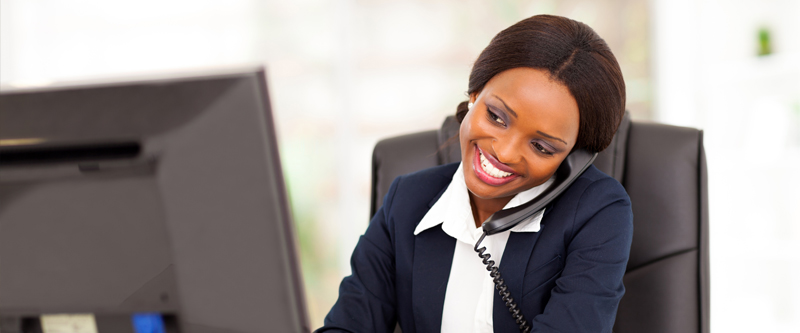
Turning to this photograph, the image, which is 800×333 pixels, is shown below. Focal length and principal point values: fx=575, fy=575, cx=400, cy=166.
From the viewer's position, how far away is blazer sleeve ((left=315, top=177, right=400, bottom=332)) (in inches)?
38.4

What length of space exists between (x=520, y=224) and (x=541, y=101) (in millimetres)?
231

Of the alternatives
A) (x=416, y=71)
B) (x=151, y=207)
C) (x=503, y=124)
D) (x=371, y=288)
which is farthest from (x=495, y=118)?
(x=416, y=71)

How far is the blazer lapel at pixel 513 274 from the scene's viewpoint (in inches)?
36.6

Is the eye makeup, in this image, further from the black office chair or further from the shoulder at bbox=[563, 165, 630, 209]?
the black office chair

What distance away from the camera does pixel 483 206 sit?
3.43ft

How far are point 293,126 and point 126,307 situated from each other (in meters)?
2.28

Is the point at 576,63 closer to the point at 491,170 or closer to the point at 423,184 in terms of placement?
the point at 491,170

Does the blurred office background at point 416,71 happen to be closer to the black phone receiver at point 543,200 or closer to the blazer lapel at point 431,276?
the blazer lapel at point 431,276

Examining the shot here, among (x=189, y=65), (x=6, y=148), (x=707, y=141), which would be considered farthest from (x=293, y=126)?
(x=6, y=148)

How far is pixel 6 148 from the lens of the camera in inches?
22.7

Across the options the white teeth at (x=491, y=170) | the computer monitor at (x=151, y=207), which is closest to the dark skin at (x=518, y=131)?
the white teeth at (x=491, y=170)

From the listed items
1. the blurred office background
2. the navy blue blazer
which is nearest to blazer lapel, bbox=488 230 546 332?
the navy blue blazer

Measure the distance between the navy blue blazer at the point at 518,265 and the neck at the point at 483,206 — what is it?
71 millimetres

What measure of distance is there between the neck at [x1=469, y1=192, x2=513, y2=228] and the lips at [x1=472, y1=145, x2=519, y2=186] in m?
0.11
